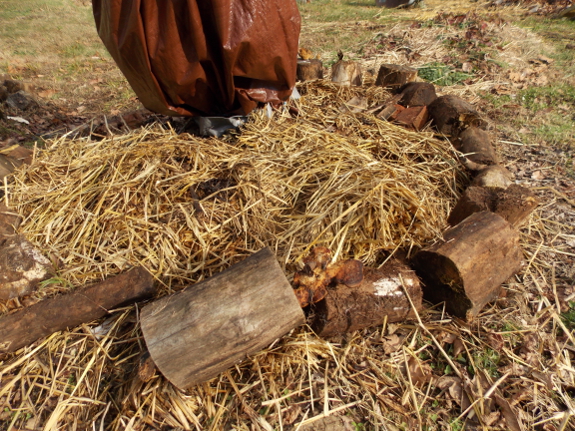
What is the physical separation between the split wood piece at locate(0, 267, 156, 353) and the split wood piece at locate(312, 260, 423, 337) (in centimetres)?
107

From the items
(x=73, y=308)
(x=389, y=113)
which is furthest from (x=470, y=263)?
(x=73, y=308)

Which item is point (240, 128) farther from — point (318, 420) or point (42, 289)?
point (318, 420)

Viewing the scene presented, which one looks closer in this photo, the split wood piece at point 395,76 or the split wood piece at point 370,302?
the split wood piece at point 370,302

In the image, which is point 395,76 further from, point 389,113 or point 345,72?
point 389,113

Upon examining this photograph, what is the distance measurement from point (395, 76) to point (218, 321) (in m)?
3.61

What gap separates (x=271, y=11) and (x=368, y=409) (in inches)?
104

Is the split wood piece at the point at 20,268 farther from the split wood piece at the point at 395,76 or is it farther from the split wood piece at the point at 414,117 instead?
the split wood piece at the point at 395,76

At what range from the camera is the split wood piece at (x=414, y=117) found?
3.58 metres

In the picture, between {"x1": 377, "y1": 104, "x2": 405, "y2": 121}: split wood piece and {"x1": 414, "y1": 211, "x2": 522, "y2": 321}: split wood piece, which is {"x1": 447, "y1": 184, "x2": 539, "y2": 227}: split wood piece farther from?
{"x1": 377, "y1": 104, "x2": 405, "y2": 121}: split wood piece

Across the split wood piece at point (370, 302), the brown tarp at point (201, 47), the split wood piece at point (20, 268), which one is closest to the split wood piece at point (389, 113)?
the brown tarp at point (201, 47)

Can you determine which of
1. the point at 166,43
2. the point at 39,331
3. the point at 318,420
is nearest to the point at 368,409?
the point at 318,420

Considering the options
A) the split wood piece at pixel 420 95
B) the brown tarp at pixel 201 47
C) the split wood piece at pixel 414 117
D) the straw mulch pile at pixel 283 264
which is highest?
the brown tarp at pixel 201 47

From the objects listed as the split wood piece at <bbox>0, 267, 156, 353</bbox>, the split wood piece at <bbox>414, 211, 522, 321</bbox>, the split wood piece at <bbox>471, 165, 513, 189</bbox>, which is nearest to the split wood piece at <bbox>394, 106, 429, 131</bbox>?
the split wood piece at <bbox>471, 165, 513, 189</bbox>

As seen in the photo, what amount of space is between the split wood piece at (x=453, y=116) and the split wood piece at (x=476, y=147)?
85 millimetres
